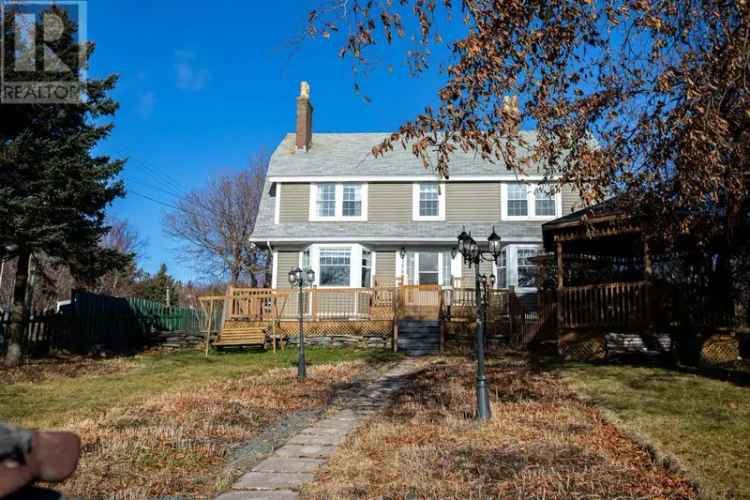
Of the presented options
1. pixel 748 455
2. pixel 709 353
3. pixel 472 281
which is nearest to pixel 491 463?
pixel 748 455

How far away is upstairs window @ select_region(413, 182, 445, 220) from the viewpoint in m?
23.1

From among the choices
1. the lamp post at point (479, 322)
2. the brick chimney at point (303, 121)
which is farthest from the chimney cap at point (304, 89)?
the lamp post at point (479, 322)

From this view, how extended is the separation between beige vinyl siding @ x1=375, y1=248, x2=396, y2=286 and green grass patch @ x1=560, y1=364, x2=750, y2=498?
426 inches

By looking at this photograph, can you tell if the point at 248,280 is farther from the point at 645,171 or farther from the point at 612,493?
the point at 612,493

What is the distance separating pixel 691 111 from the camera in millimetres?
8109

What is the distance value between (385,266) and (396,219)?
1.99 meters

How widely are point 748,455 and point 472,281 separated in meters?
16.4

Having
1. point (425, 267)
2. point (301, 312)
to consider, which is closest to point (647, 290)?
point (301, 312)

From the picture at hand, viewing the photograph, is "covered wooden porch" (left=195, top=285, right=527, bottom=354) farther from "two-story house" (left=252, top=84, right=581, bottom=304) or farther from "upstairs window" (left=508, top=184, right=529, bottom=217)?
"upstairs window" (left=508, top=184, right=529, bottom=217)

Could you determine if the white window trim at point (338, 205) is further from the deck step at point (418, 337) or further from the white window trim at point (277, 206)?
the deck step at point (418, 337)

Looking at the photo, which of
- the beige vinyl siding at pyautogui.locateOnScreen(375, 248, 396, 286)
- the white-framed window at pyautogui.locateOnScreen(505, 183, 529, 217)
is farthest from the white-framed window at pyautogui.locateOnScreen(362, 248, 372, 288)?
the white-framed window at pyautogui.locateOnScreen(505, 183, 529, 217)

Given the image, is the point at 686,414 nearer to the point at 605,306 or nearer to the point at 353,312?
the point at 605,306

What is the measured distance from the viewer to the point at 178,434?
21.5 feet

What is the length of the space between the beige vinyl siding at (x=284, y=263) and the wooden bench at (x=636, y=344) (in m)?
12.4
